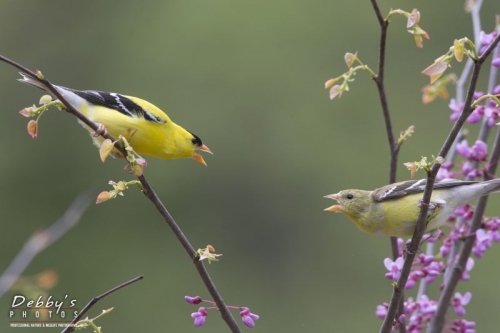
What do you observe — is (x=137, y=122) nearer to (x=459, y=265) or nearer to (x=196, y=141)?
(x=196, y=141)

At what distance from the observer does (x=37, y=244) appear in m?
1.65

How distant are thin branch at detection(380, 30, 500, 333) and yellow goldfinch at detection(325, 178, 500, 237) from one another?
565mm

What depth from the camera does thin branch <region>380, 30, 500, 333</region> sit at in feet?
4.97

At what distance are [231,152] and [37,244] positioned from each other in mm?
8137

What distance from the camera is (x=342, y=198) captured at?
269 cm

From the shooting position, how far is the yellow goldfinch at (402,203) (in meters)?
2.38

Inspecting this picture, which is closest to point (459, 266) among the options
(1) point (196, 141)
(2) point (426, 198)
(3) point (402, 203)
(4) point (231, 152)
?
(3) point (402, 203)

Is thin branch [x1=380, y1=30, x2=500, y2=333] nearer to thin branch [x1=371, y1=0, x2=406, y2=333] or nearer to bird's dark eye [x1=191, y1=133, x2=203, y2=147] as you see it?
thin branch [x1=371, y1=0, x2=406, y2=333]

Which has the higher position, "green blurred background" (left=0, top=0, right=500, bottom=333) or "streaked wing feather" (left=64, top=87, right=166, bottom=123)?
"streaked wing feather" (left=64, top=87, right=166, bottom=123)

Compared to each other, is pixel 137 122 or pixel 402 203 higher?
pixel 137 122

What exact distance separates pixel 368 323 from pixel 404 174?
153 centimetres

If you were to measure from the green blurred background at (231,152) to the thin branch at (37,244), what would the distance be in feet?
21.3

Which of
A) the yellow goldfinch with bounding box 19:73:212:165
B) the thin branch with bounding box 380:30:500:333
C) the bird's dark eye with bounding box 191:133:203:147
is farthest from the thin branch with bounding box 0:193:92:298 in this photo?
the bird's dark eye with bounding box 191:133:203:147

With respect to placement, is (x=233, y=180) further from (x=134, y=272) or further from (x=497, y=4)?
(x=497, y=4)
